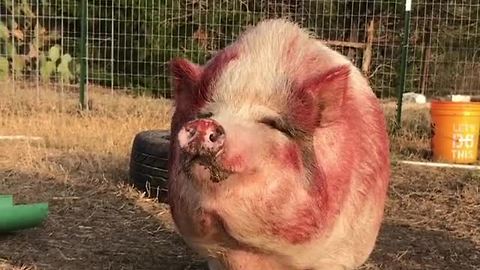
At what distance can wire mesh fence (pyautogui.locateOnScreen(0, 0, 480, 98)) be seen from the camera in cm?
940

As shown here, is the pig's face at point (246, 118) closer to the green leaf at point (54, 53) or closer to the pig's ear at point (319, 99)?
the pig's ear at point (319, 99)

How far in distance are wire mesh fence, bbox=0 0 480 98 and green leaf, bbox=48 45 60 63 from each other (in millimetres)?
14

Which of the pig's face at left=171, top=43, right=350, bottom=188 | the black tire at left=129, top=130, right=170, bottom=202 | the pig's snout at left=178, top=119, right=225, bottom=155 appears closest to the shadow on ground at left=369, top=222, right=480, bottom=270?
the black tire at left=129, top=130, right=170, bottom=202

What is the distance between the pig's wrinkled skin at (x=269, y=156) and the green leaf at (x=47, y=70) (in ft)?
25.6

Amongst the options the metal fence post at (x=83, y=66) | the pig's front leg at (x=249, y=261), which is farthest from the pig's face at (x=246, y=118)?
the metal fence post at (x=83, y=66)

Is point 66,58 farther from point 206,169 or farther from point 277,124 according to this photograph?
point 206,169

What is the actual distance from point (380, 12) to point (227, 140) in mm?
8133

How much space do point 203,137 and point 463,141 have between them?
5973mm

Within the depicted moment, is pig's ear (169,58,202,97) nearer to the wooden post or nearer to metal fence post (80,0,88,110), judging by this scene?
metal fence post (80,0,88,110)

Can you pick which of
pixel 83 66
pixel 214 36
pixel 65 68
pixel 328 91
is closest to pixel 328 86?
pixel 328 91

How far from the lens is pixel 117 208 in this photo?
5176mm

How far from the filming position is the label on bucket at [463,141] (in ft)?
24.0

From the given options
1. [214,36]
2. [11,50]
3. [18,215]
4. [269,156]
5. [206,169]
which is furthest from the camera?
[11,50]

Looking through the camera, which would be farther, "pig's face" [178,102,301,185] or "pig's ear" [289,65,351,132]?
"pig's ear" [289,65,351,132]
